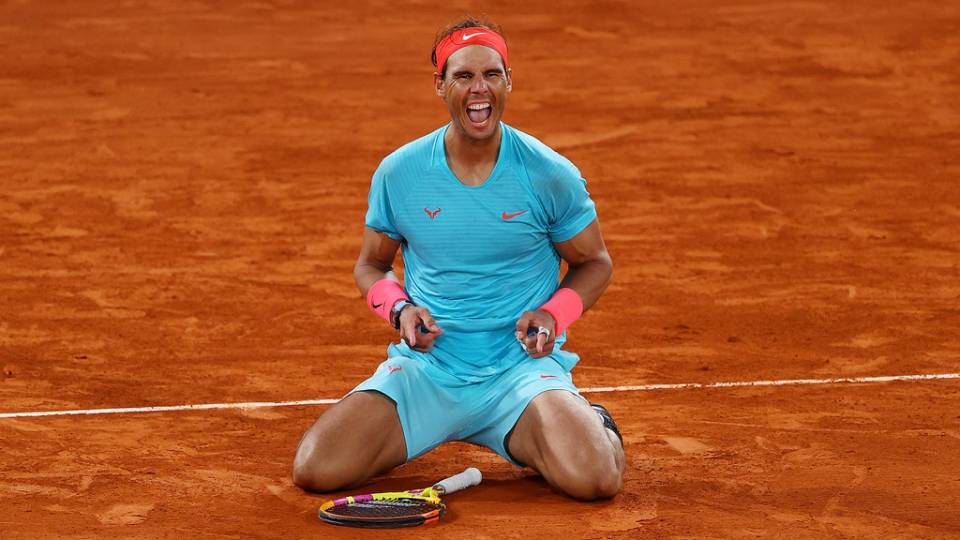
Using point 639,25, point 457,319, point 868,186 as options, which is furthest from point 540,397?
point 639,25

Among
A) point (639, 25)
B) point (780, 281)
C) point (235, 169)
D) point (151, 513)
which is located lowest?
point (151, 513)

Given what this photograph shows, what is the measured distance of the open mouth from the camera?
6238mm

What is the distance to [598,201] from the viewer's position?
36.4 feet

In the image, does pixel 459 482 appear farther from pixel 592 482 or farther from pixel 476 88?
pixel 476 88

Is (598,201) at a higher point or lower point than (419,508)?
higher

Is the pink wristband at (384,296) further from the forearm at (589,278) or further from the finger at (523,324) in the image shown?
the forearm at (589,278)

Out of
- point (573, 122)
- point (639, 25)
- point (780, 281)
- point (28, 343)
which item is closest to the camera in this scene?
point (28, 343)

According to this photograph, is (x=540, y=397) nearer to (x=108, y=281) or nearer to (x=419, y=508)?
(x=419, y=508)

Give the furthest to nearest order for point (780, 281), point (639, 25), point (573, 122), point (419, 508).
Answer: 1. point (639, 25)
2. point (573, 122)
3. point (780, 281)
4. point (419, 508)

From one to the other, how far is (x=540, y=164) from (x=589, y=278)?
18.9 inches

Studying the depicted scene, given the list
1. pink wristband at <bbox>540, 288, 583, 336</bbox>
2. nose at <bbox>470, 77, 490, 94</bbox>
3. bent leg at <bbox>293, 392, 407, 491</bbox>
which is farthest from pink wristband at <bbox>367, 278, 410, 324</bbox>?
nose at <bbox>470, 77, 490, 94</bbox>

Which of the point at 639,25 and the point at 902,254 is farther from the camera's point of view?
the point at 639,25

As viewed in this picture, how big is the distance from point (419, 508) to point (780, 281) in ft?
13.2

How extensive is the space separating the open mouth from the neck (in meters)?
0.13
